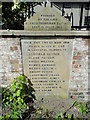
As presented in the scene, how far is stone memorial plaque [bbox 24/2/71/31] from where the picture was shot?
138 inches

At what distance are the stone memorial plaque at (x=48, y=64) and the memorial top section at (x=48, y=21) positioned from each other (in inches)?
9.6

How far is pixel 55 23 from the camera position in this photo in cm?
357

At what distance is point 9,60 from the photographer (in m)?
3.90

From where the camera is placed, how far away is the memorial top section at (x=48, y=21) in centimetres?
351

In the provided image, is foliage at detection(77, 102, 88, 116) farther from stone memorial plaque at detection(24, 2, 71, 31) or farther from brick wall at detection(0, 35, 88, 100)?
stone memorial plaque at detection(24, 2, 71, 31)

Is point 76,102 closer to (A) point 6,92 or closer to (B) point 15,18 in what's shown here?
(A) point 6,92

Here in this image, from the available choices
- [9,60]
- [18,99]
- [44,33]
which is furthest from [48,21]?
[18,99]

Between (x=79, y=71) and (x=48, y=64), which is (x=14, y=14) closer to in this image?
(x=48, y=64)

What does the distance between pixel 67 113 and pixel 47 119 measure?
47 cm

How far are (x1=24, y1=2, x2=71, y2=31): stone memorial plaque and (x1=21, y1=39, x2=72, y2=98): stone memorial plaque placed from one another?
0.24m

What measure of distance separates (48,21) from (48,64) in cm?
91

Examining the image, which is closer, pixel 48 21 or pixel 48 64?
pixel 48 21

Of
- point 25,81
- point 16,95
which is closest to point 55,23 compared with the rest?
point 25,81

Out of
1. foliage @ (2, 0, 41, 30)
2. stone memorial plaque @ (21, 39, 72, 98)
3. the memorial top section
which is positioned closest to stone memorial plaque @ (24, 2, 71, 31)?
the memorial top section
